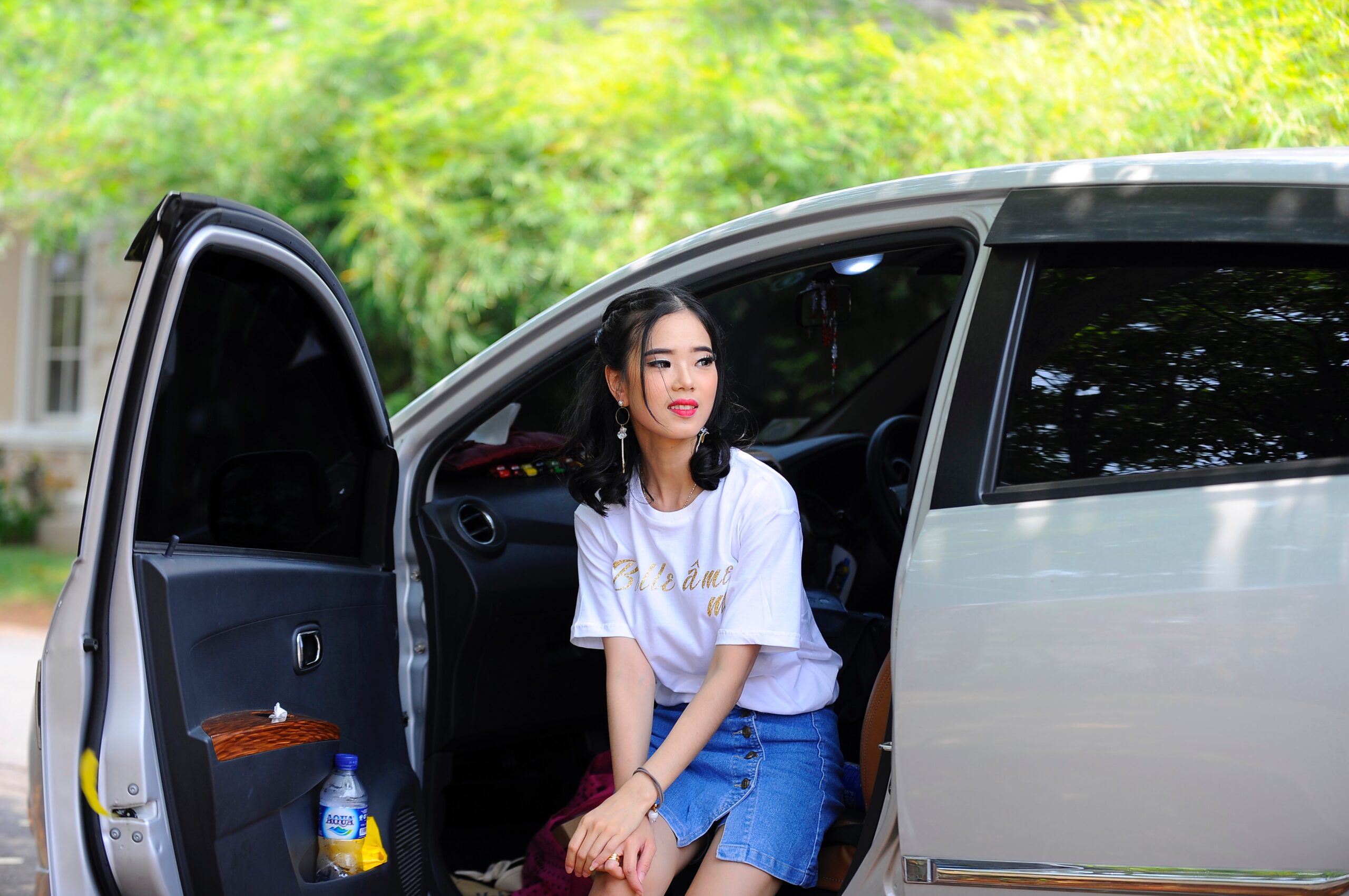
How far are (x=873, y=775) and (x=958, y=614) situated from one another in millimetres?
504

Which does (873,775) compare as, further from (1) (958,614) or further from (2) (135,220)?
(2) (135,220)

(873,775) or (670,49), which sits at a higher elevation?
(670,49)

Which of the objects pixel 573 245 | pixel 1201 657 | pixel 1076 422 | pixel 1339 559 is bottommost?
pixel 1201 657

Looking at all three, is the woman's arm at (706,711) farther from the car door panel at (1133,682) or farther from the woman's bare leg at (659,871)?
the car door panel at (1133,682)

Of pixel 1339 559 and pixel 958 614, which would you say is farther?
pixel 958 614

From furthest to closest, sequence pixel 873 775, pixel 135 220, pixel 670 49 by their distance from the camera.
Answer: pixel 135 220 < pixel 670 49 < pixel 873 775

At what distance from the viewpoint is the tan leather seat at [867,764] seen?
6.50 feet

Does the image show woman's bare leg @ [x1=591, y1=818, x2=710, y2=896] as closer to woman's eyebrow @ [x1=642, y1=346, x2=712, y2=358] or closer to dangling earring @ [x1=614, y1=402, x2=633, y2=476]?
dangling earring @ [x1=614, y1=402, x2=633, y2=476]

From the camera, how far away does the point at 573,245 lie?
253 inches

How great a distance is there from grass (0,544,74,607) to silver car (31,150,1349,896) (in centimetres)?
631

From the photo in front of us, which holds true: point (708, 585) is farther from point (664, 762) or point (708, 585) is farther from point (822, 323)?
point (822, 323)

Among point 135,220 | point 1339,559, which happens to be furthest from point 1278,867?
point 135,220

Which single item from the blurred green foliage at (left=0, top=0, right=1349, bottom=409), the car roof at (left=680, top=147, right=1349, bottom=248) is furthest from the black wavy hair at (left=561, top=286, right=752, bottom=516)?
the blurred green foliage at (left=0, top=0, right=1349, bottom=409)

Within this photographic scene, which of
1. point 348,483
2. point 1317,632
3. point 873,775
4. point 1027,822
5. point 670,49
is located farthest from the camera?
point 670,49
